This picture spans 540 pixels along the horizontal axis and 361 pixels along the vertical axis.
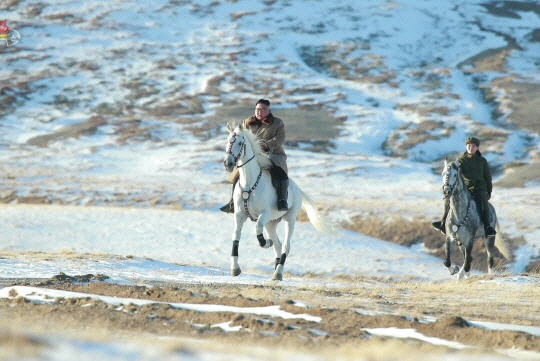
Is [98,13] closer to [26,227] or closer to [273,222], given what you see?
[26,227]

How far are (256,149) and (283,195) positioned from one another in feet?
4.57

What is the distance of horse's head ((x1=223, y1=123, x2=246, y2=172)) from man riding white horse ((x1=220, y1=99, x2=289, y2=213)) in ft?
4.18

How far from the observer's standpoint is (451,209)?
63.3 ft

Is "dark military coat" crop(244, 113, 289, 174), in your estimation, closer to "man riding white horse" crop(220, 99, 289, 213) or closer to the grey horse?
"man riding white horse" crop(220, 99, 289, 213)

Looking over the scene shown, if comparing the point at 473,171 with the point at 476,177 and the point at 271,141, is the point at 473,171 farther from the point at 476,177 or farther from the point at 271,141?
the point at 271,141

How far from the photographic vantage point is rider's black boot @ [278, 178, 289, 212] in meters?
16.7

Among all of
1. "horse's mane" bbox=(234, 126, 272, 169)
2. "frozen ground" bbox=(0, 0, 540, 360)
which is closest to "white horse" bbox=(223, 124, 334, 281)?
"horse's mane" bbox=(234, 126, 272, 169)

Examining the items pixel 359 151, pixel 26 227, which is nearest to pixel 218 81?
pixel 359 151

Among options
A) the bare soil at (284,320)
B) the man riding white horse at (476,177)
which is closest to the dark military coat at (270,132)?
the bare soil at (284,320)

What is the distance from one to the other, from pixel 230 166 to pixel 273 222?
12.6ft

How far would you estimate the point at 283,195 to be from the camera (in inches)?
663

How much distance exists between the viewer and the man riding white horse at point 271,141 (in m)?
16.7

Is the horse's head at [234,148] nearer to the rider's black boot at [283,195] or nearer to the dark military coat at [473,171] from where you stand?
the rider's black boot at [283,195]

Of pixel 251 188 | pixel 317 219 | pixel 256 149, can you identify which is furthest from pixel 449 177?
pixel 251 188
